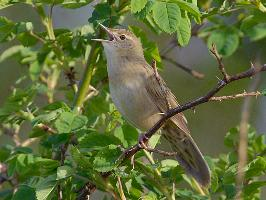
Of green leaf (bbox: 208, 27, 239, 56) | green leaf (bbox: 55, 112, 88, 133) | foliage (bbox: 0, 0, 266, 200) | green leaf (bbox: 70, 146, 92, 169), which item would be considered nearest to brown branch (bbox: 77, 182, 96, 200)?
foliage (bbox: 0, 0, 266, 200)

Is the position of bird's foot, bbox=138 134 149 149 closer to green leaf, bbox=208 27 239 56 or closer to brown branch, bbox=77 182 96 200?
brown branch, bbox=77 182 96 200

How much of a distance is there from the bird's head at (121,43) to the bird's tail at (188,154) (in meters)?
0.51

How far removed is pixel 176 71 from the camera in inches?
266

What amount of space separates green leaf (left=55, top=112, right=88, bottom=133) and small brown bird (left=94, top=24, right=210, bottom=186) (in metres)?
0.44

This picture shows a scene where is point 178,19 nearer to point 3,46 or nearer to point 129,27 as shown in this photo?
point 129,27

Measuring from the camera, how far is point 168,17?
10.4ft

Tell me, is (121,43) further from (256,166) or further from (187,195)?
(256,166)

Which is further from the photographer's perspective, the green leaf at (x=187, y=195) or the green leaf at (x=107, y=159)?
the green leaf at (x=187, y=195)

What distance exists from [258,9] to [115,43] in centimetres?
99

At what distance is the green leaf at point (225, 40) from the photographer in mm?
4285

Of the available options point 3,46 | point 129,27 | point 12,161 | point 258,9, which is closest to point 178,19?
point 258,9

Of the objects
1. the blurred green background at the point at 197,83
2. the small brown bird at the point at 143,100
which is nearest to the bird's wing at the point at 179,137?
the small brown bird at the point at 143,100

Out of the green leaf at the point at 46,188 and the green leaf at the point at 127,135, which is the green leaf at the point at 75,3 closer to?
the green leaf at the point at 127,135

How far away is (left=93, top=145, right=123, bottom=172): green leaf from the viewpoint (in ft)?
10.3
